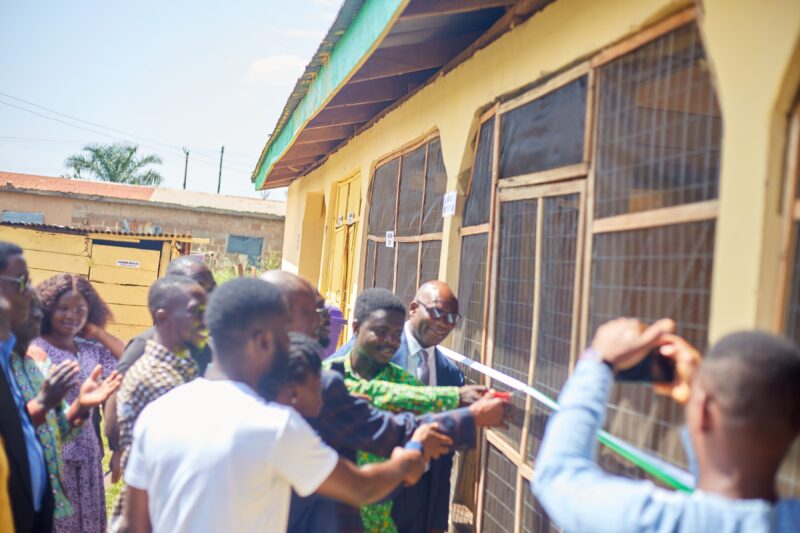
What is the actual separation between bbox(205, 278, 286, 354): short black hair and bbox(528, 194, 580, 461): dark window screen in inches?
65.6

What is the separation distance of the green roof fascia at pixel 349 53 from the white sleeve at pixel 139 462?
101 inches

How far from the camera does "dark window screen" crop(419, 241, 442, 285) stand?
18.2 feet

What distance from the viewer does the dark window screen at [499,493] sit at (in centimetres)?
397

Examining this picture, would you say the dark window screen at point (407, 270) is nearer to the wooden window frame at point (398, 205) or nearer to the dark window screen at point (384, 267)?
the wooden window frame at point (398, 205)

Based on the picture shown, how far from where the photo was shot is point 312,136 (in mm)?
9172

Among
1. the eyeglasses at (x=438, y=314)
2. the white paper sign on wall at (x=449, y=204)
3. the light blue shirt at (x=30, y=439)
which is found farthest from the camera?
the white paper sign on wall at (x=449, y=204)

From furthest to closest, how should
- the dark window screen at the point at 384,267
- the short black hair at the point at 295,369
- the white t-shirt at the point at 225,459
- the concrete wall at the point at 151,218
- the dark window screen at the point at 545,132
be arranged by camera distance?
the concrete wall at the point at 151,218
the dark window screen at the point at 384,267
the dark window screen at the point at 545,132
the short black hair at the point at 295,369
the white t-shirt at the point at 225,459

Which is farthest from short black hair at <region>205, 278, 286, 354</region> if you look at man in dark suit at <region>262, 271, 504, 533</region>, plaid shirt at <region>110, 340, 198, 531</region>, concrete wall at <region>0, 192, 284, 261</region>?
concrete wall at <region>0, 192, 284, 261</region>

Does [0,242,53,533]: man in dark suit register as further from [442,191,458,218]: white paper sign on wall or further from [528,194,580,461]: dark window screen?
[442,191,458,218]: white paper sign on wall

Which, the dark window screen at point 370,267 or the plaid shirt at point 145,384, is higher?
the dark window screen at point 370,267

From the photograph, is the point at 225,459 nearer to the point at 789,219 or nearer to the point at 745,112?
the point at 789,219

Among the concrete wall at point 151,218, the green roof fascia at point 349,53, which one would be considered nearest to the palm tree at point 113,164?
the concrete wall at point 151,218

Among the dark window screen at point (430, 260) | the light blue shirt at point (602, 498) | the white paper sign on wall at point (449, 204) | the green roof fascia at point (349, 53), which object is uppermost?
the green roof fascia at point (349, 53)

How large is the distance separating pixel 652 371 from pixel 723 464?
46 centimetres
